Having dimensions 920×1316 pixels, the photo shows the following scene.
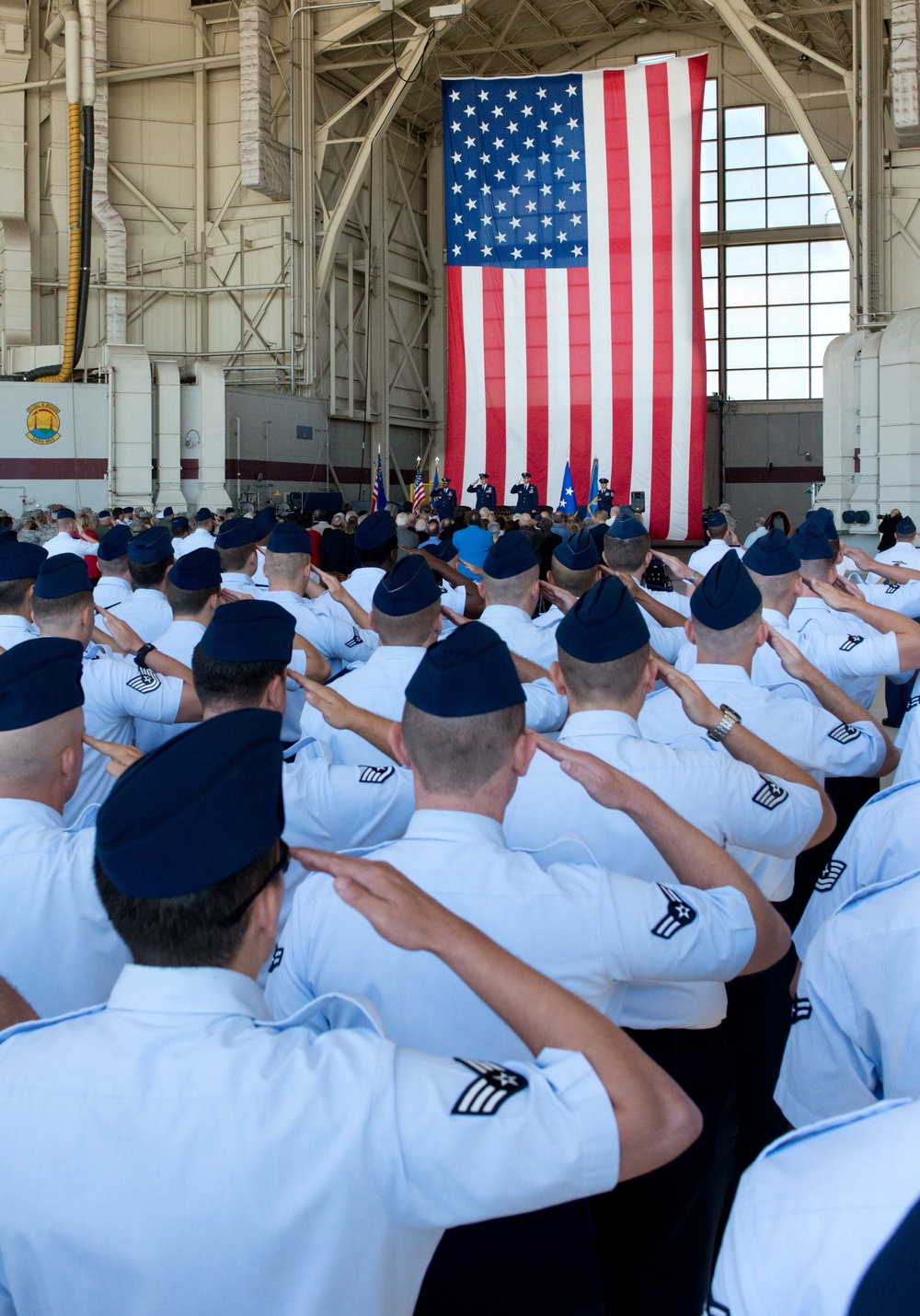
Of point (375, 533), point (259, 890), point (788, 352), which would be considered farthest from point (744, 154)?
point (259, 890)

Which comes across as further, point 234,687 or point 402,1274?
point 234,687

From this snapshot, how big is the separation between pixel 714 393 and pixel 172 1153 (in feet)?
68.7

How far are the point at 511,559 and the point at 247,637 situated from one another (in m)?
1.63

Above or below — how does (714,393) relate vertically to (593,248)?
below

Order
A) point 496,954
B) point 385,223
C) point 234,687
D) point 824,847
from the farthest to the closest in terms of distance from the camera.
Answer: point 385,223 → point 824,847 → point 234,687 → point 496,954

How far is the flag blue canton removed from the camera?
55.2ft

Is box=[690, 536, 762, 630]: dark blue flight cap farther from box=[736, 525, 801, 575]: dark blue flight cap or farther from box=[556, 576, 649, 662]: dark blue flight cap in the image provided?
box=[736, 525, 801, 575]: dark blue flight cap

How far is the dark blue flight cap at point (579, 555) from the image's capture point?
4.51 meters

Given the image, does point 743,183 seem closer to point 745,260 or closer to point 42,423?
point 745,260

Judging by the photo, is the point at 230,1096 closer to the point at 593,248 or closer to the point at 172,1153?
the point at 172,1153

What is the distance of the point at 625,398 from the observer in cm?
1706

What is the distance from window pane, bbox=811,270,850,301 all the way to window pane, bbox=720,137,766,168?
2207mm

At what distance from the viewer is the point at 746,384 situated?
68.6 ft

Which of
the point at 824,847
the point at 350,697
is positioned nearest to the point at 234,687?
the point at 350,697
